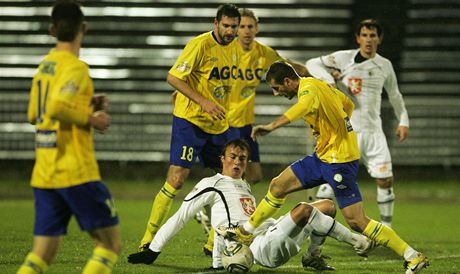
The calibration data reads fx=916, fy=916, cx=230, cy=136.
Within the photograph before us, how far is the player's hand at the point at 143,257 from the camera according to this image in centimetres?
802

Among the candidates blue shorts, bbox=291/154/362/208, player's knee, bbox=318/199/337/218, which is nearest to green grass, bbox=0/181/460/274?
player's knee, bbox=318/199/337/218

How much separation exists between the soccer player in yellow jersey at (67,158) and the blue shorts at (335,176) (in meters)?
2.42

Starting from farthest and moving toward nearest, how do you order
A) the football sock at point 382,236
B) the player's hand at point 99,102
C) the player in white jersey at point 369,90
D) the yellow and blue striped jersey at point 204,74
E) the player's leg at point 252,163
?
the player in white jersey at point 369,90
the player's leg at point 252,163
the yellow and blue striped jersey at point 204,74
the football sock at point 382,236
the player's hand at point 99,102

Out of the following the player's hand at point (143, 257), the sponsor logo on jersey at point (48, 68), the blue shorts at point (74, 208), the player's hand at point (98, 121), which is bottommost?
the player's hand at point (143, 257)

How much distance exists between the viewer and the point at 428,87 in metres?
20.3

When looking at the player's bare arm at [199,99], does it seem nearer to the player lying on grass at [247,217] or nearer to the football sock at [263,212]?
the player lying on grass at [247,217]

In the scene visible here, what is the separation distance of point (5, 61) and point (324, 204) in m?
13.9

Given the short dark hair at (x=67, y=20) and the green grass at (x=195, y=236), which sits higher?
the short dark hair at (x=67, y=20)

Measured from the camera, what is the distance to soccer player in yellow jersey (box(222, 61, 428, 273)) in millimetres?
7410

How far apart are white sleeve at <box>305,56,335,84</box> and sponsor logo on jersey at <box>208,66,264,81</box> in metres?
0.60

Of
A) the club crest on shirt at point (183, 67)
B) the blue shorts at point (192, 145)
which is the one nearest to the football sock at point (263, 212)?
the blue shorts at point (192, 145)

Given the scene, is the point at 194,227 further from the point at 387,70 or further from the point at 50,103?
the point at 50,103

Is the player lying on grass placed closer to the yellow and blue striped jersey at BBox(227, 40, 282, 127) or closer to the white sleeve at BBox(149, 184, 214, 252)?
the white sleeve at BBox(149, 184, 214, 252)

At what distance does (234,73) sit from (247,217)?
224 centimetres
